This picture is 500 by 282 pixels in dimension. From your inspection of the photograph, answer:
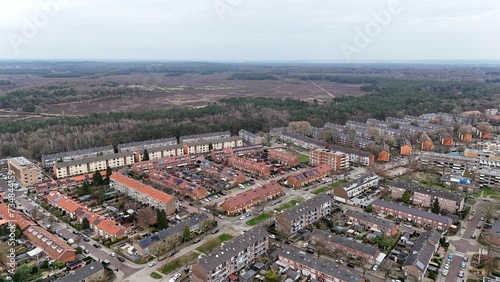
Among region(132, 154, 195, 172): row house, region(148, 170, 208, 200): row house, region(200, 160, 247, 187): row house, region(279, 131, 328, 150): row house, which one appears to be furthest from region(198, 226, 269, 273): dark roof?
region(279, 131, 328, 150): row house

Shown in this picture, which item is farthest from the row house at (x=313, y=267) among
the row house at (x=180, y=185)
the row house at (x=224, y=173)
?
the row house at (x=224, y=173)

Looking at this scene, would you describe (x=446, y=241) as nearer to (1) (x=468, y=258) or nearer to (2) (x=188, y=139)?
(1) (x=468, y=258)

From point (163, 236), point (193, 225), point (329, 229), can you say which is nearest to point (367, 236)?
point (329, 229)

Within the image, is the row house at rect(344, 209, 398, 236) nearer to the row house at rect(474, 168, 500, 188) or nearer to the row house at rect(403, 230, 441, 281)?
the row house at rect(403, 230, 441, 281)

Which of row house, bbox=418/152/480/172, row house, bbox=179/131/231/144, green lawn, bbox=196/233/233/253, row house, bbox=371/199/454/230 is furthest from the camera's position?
row house, bbox=179/131/231/144

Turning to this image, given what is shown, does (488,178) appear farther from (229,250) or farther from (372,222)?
(229,250)

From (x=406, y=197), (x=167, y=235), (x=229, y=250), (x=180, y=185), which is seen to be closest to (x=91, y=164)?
(x=180, y=185)
